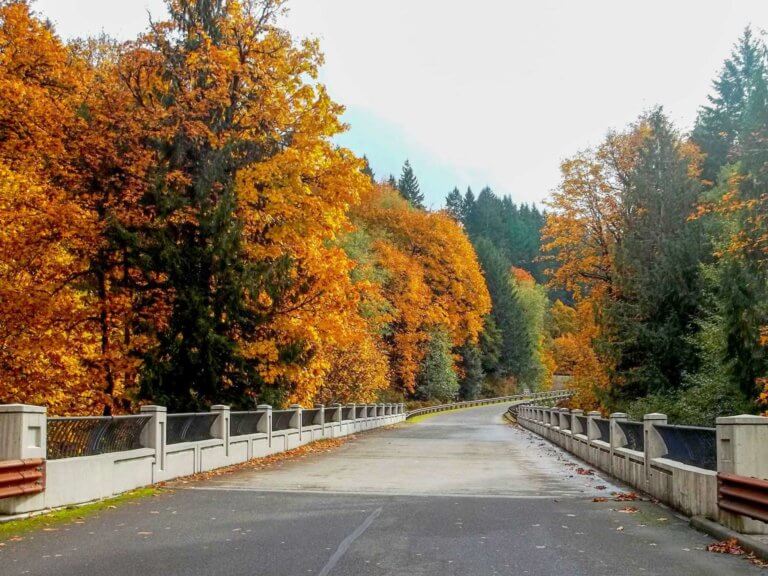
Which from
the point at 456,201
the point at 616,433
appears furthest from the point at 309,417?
the point at 456,201

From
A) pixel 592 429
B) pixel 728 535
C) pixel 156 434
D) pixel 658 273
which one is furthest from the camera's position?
pixel 658 273

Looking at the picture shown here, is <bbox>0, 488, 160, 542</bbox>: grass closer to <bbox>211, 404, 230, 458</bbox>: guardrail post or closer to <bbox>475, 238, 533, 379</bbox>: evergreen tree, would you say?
<bbox>211, 404, 230, 458</bbox>: guardrail post

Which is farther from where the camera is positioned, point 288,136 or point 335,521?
point 288,136

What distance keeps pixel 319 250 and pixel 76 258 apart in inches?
270

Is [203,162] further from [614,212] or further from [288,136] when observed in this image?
[614,212]

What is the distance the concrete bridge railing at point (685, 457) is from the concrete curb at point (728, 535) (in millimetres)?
114

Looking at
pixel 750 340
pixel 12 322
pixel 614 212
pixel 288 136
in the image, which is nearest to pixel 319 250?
pixel 288 136

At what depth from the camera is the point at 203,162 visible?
2289cm

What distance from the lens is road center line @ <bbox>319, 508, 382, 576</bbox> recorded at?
743cm

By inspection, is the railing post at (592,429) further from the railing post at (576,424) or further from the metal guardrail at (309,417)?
the metal guardrail at (309,417)

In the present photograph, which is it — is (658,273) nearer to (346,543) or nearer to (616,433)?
(616,433)

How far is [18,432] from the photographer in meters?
10.2

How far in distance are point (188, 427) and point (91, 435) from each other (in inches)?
179

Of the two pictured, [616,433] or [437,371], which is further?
[437,371]
